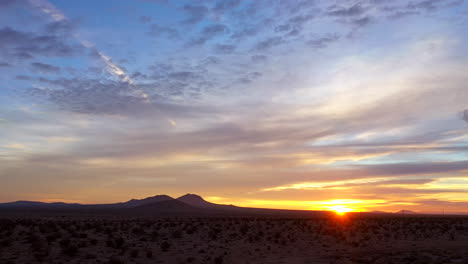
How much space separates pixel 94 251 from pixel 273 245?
46.1 ft

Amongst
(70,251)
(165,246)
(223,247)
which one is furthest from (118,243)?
(223,247)

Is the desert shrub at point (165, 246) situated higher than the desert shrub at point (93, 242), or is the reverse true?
the desert shrub at point (93, 242)

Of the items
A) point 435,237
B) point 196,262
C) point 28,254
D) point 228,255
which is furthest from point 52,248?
point 435,237

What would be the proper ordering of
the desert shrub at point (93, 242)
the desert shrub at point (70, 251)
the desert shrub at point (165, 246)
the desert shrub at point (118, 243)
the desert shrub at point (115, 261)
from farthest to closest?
the desert shrub at point (165, 246), the desert shrub at point (93, 242), the desert shrub at point (118, 243), the desert shrub at point (70, 251), the desert shrub at point (115, 261)

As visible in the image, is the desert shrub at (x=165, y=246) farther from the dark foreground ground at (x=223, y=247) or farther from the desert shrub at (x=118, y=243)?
the desert shrub at (x=118, y=243)

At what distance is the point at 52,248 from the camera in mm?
26234

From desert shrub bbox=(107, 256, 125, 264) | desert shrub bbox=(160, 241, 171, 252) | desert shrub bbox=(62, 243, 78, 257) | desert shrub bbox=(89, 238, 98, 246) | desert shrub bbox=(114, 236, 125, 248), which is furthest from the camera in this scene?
desert shrub bbox=(160, 241, 171, 252)

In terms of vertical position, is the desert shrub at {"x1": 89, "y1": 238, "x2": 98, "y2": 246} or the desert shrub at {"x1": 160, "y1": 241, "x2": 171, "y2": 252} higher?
the desert shrub at {"x1": 89, "y1": 238, "x2": 98, "y2": 246}

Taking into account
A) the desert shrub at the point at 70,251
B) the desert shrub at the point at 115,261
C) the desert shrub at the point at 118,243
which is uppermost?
the desert shrub at the point at 118,243

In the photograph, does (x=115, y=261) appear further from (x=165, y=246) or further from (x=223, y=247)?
(x=223, y=247)

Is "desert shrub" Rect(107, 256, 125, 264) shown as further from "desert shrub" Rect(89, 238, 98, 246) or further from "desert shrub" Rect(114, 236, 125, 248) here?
"desert shrub" Rect(89, 238, 98, 246)

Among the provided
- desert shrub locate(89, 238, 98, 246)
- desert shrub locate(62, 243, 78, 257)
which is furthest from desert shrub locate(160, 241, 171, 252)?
desert shrub locate(62, 243, 78, 257)

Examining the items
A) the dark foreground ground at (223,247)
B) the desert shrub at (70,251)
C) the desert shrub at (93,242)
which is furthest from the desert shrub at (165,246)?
the desert shrub at (70,251)

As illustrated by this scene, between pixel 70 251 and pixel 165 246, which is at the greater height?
pixel 165 246
